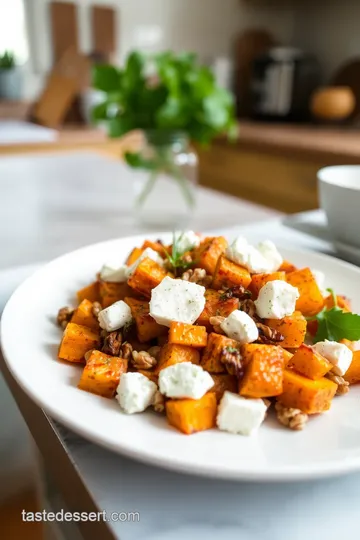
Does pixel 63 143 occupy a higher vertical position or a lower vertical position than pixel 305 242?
lower

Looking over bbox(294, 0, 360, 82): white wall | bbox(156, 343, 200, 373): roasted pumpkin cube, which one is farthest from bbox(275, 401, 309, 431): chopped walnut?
bbox(294, 0, 360, 82): white wall

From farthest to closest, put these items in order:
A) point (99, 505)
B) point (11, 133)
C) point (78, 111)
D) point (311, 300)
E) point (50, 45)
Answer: point (78, 111)
point (50, 45)
point (11, 133)
point (311, 300)
point (99, 505)

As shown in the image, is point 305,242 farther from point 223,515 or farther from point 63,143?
point 63,143

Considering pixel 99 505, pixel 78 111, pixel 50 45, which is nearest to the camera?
pixel 99 505

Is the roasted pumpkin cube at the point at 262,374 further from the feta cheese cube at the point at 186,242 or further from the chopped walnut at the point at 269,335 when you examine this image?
the feta cheese cube at the point at 186,242

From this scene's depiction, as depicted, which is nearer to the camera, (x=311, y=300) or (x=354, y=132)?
(x=311, y=300)

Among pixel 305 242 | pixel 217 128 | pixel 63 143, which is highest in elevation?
pixel 217 128

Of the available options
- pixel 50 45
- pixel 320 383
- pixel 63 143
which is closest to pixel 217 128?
pixel 320 383
